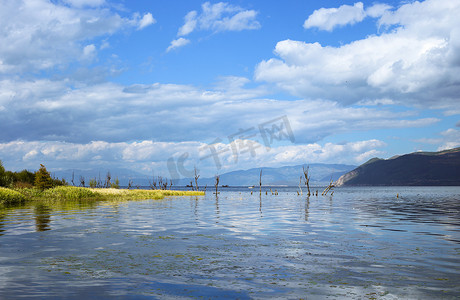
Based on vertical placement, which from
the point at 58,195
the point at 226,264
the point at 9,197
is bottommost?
the point at 226,264

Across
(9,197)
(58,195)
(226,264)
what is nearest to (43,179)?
(58,195)

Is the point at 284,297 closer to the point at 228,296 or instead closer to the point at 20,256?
the point at 228,296

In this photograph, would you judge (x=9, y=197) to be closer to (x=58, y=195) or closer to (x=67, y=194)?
(x=58, y=195)

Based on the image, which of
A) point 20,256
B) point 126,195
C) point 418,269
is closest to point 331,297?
point 418,269

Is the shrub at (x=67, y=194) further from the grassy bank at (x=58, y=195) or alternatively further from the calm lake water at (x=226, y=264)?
the calm lake water at (x=226, y=264)

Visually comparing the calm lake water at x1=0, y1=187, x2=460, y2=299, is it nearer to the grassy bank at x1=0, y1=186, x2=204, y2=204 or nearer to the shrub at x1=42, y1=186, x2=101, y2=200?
the grassy bank at x1=0, y1=186, x2=204, y2=204

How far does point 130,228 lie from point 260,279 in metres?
16.2

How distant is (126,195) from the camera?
75562mm

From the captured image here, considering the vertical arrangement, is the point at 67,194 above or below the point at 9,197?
below

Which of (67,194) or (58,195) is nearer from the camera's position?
(58,195)

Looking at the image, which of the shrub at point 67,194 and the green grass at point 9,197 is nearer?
the green grass at point 9,197

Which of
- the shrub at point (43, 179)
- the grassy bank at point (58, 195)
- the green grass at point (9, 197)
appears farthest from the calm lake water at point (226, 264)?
the shrub at point (43, 179)

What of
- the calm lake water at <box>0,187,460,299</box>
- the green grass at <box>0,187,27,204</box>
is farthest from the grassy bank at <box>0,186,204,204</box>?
the calm lake water at <box>0,187,460,299</box>

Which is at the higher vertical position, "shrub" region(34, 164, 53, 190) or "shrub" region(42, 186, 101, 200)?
"shrub" region(34, 164, 53, 190)
